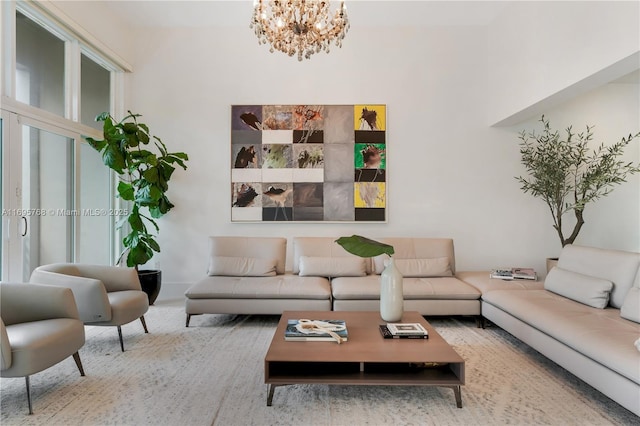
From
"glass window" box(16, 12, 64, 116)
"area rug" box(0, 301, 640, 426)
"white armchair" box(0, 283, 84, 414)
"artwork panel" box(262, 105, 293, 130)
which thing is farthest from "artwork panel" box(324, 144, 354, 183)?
"white armchair" box(0, 283, 84, 414)

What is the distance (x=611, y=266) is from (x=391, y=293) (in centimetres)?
181

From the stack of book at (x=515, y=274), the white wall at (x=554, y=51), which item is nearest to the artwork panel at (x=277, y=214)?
the stack of book at (x=515, y=274)

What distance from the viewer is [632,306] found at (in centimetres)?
254

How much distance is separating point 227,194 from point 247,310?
175 centimetres

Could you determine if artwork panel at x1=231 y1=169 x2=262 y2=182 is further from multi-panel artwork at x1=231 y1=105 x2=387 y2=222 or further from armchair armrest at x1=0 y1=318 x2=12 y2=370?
armchair armrest at x1=0 y1=318 x2=12 y2=370

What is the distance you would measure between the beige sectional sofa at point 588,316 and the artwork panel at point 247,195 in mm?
2850

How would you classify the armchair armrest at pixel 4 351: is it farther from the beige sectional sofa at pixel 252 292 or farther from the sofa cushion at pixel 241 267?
the sofa cushion at pixel 241 267

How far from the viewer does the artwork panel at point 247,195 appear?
15.7 ft

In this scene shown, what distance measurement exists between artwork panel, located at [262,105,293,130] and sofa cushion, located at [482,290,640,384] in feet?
10.2

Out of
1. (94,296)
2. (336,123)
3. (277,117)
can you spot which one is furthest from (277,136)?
(94,296)

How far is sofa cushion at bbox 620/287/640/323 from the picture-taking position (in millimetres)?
2506

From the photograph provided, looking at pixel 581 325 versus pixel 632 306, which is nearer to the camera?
pixel 581 325

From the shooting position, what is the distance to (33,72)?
3.52 meters

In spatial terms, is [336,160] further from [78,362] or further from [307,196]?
[78,362]
